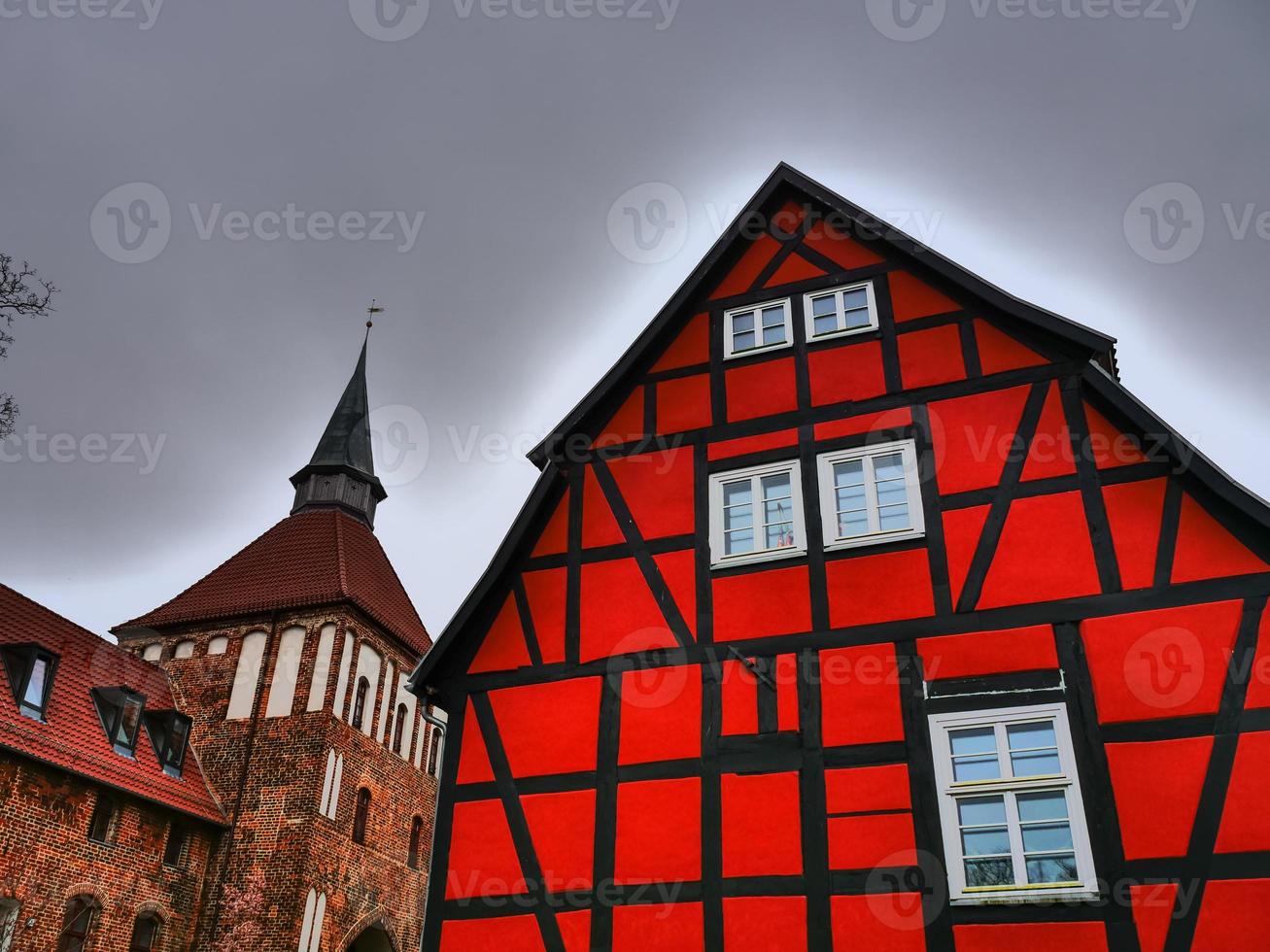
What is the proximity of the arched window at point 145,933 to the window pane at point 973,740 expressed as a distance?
16825 millimetres

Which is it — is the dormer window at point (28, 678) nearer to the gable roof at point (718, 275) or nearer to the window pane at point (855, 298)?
the gable roof at point (718, 275)

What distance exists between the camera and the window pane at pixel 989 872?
25.7 feet

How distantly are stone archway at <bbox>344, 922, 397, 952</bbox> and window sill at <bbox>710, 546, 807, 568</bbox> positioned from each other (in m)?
17.1

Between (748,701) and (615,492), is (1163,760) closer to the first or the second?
(748,701)

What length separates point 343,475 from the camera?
31688 mm

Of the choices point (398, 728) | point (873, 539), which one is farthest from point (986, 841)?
point (398, 728)

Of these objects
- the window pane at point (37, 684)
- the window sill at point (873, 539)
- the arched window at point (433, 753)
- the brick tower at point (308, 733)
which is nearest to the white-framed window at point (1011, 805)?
the window sill at point (873, 539)

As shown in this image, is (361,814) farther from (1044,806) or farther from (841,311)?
(1044,806)

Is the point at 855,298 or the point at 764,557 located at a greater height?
the point at 855,298

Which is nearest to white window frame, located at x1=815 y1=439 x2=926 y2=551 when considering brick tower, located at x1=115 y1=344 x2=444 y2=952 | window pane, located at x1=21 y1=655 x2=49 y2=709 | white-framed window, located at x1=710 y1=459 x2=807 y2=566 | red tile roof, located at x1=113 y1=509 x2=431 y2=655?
white-framed window, located at x1=710 y1=459 x2=807 y2=566

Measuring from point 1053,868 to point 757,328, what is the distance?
6.21m

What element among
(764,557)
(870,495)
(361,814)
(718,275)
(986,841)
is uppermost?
(718,275)

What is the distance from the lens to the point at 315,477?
31719 mm

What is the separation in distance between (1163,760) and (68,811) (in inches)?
677
